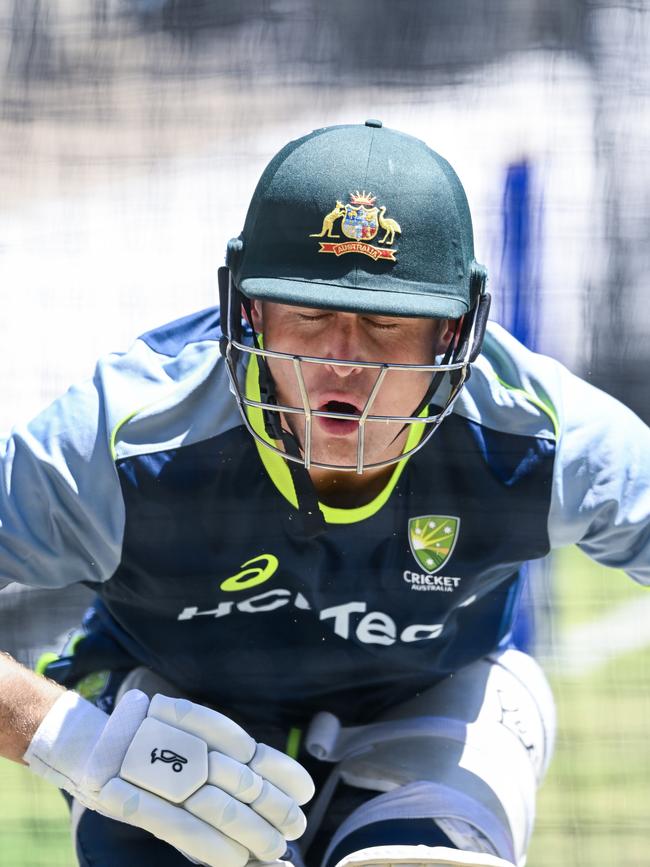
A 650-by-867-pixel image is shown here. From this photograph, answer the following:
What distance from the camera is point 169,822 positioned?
55.5 inches

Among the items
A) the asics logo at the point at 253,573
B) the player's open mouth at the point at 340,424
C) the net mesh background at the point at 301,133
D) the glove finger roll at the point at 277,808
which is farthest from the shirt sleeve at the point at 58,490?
the net mesh background at the point at 301,133

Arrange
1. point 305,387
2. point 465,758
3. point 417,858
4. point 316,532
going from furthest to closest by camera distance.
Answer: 1. point 465,758
2. point 316,532
3. point 305,387
4. point 417,858

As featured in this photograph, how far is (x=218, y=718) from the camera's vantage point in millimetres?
1442

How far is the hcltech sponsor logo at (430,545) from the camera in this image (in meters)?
1.67

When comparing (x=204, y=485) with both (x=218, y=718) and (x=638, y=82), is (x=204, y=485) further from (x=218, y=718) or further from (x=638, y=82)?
(x=638, y=82)

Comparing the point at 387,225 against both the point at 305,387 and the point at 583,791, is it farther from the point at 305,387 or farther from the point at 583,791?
the point at 583,791

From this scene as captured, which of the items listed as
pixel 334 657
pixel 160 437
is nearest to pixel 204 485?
pixel 160 437

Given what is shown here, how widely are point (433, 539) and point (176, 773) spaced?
0.50 m

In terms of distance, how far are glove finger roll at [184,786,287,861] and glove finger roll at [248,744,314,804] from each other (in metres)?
0.05

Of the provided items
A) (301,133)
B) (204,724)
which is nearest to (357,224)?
(204,724)

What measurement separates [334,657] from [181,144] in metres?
1.28

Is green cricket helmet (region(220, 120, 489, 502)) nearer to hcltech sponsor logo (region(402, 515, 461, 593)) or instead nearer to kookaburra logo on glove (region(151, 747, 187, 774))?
hcltech sponsor logo (region(402, 515, 461, 593))

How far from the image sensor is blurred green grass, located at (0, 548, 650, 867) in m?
2.27

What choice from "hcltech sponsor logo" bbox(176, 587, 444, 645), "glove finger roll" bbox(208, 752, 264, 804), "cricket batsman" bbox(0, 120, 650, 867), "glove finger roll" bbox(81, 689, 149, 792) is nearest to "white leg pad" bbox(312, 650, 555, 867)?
"cricket batsman" bbox(0, 120, 650, 867)
